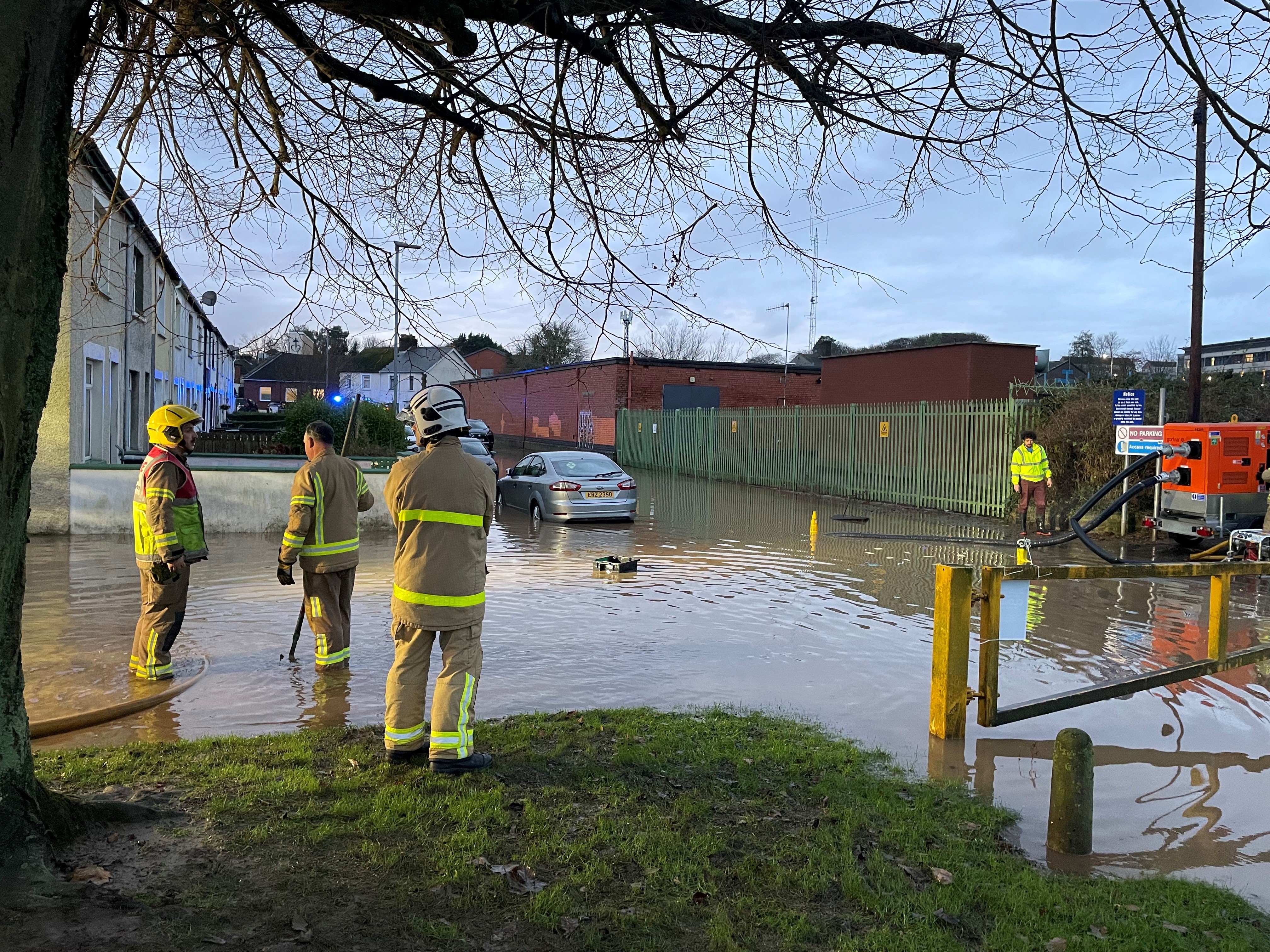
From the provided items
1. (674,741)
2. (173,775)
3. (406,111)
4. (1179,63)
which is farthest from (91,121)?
(1179,63)

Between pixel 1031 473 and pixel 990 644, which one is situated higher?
pixel 1031 473

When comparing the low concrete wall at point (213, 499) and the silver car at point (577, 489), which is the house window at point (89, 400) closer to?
the low concrete wall at point (213, 499)

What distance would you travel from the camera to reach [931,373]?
3142cm

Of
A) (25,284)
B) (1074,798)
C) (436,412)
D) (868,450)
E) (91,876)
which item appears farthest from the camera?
(868,450)

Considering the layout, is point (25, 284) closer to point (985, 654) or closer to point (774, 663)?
point (985, 654)

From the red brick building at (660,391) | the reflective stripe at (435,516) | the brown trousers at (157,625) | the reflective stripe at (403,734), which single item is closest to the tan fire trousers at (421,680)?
the reflective stripe at (403,734)

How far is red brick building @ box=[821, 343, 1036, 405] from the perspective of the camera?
97.2 ft

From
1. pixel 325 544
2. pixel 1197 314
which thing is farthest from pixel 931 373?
pixel 325 544

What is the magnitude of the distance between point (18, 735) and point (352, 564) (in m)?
3.79

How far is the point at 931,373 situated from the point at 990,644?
27.1 metres

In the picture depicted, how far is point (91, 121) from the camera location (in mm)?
5965

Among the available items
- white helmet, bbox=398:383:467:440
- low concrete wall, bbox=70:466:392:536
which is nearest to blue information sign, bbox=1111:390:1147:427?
low concrete wall, bbox=70:466:392:536

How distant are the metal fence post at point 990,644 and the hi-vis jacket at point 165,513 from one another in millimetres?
5163

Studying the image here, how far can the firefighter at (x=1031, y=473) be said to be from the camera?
54.3ft
